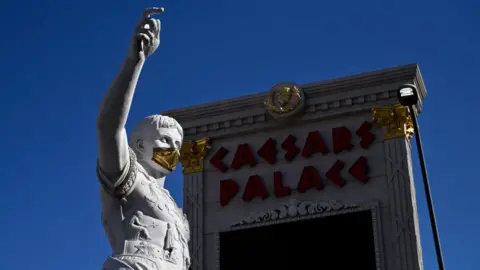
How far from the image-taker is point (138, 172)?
5754 millimetres

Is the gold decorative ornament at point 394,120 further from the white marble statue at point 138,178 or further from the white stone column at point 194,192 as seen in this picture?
the white marble statue at point 138,178

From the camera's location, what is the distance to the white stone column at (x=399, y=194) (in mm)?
18500

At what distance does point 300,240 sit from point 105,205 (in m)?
14.0

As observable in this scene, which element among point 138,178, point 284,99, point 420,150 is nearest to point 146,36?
point 138,178

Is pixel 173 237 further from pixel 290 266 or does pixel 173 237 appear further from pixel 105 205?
pixel 290 266

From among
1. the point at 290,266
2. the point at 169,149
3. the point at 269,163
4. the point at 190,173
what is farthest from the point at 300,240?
the point at 169,149

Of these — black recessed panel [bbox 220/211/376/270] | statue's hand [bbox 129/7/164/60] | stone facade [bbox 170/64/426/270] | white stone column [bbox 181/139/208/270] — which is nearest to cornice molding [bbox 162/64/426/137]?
stone facade [bbox 170/64/426/270]

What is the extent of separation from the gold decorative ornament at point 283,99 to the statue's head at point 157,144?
14.6 m

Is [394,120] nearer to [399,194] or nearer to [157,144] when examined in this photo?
[399,194]

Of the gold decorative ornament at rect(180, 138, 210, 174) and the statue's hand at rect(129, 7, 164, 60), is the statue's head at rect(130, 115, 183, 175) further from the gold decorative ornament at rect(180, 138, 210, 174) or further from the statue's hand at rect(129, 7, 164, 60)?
the gold decorative ornament at rect(180, 138, 210, 174)

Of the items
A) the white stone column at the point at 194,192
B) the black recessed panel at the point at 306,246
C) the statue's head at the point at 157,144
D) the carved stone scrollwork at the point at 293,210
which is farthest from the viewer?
the white stone column at the point at 194,192

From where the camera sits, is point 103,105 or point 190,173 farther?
point 190,173

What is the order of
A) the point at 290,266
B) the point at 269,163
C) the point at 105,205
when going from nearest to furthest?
1. the point at 105,205
2. the point at 290,266
3. the point at 269,163

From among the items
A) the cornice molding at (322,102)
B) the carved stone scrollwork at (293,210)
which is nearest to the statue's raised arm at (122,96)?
the carved stone scrollwork at (293,210)
